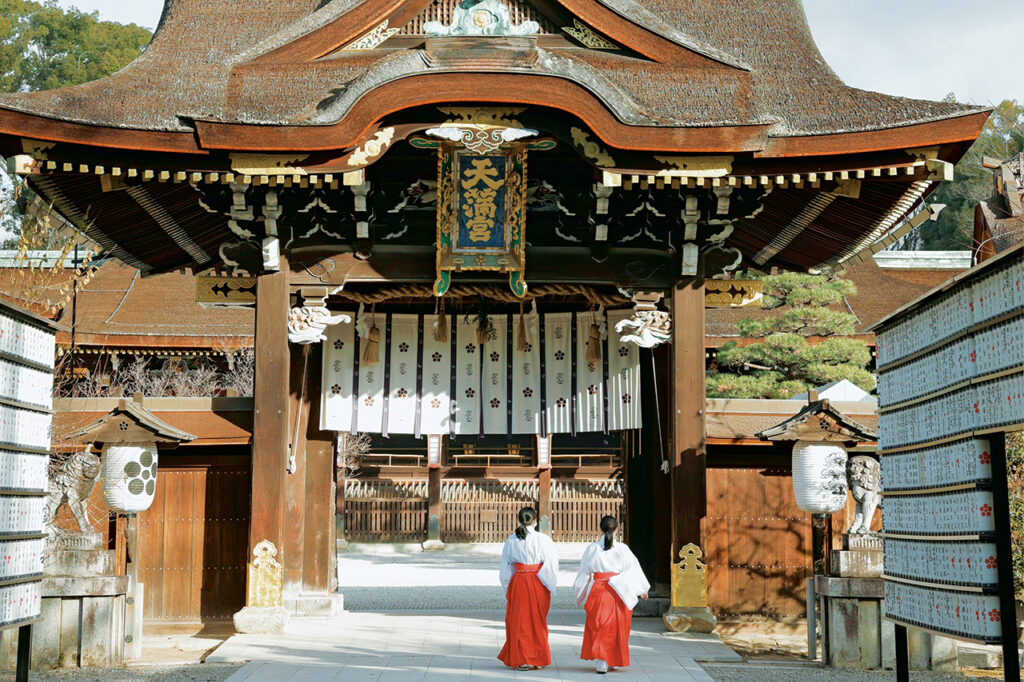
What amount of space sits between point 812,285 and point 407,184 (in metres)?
11.8

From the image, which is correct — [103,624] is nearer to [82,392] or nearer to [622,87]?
[622,87]

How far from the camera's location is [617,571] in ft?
27.2

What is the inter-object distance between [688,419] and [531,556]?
221cm

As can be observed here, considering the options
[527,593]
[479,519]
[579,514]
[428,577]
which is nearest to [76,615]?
[527,593]

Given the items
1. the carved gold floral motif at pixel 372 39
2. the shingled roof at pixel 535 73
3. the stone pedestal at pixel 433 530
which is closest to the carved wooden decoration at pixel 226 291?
the shingled roof at pixel 535 73

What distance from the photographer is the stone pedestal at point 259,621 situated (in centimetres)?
917

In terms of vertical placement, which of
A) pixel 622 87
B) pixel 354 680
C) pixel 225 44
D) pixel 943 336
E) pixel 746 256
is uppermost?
pixel 225 44

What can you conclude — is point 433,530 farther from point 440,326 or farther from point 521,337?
point 440,326

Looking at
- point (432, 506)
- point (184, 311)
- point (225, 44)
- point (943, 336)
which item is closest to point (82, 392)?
point (184, 311)

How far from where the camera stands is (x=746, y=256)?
11211 mm

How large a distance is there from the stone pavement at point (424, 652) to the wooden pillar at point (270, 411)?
0.96 metres

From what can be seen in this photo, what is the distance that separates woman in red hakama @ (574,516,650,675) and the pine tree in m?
11.0

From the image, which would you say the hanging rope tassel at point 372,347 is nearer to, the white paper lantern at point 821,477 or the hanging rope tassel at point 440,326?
the hanging rope tassel at point 440,326

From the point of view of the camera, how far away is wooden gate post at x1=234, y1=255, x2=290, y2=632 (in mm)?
9352
